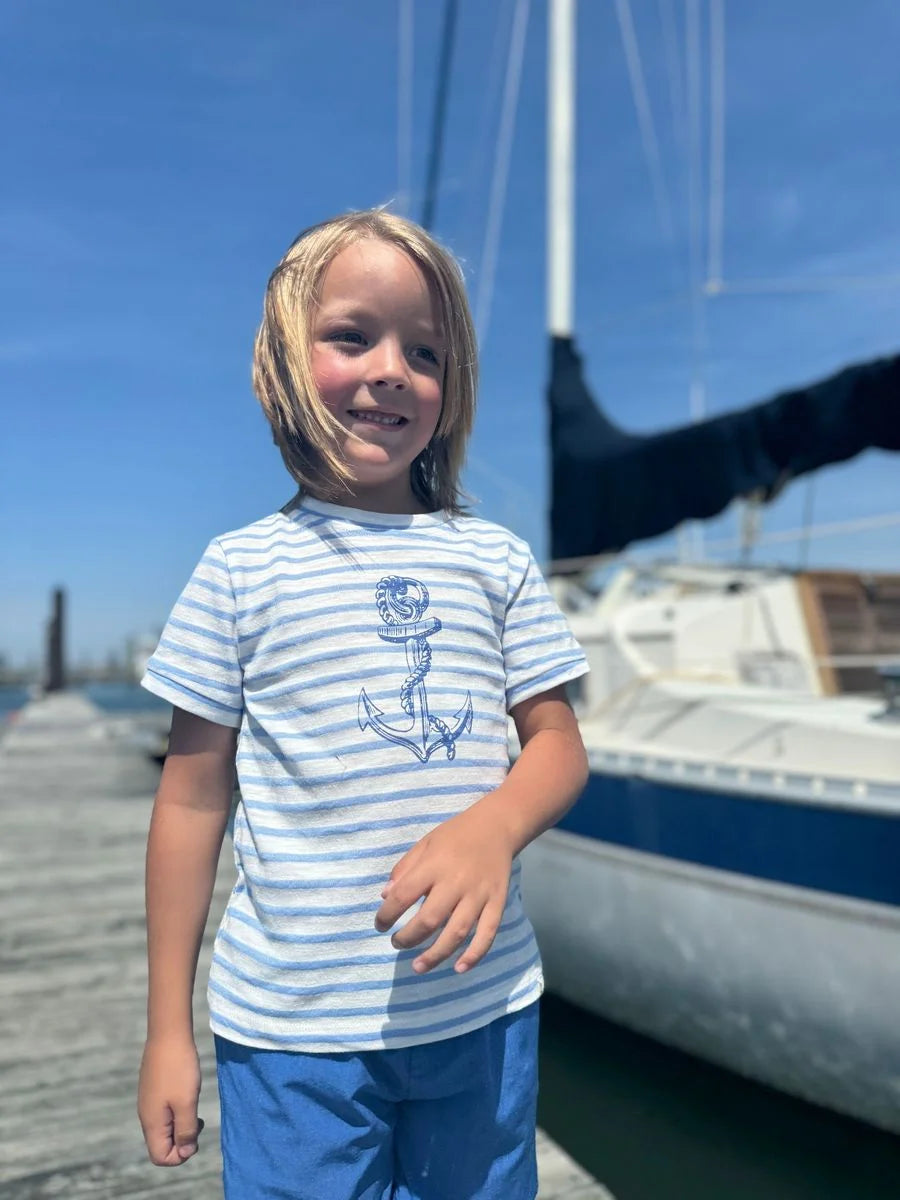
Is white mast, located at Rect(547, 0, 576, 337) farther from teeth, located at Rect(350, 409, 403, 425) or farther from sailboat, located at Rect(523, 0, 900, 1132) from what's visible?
teeth, located at Rect(350, 409, 403, 425)

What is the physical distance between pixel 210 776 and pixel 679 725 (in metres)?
3.36

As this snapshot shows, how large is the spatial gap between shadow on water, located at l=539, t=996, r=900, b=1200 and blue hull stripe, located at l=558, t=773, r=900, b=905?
0.96 meters

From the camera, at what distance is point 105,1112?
2572 mm

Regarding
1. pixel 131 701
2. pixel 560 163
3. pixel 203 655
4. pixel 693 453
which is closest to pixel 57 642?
pixel 131 701

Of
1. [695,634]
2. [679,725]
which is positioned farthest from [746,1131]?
[695,634]

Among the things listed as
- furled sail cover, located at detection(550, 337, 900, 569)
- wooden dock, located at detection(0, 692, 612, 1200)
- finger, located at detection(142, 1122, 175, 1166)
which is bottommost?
wooden dock, located at detection(0, 692, 612, 1200)

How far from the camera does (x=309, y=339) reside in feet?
3.62

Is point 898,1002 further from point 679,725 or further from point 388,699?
→ point 388,699

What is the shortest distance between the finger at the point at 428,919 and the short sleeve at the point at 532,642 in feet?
1.10

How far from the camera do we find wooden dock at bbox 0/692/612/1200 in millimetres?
2234

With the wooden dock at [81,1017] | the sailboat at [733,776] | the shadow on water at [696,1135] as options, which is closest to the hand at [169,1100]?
the wooden dock at [81,1017]

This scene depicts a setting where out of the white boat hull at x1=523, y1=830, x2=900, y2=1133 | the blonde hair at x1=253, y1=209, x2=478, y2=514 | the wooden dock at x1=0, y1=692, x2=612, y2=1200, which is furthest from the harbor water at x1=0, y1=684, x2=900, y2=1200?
the blonde hair at x1=253, y1=209, x2=478, y2=514

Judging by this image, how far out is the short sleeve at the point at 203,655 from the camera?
3.42 feet

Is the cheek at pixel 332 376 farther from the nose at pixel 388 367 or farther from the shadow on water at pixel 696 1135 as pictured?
the shadow on water at pixel 696 1135
